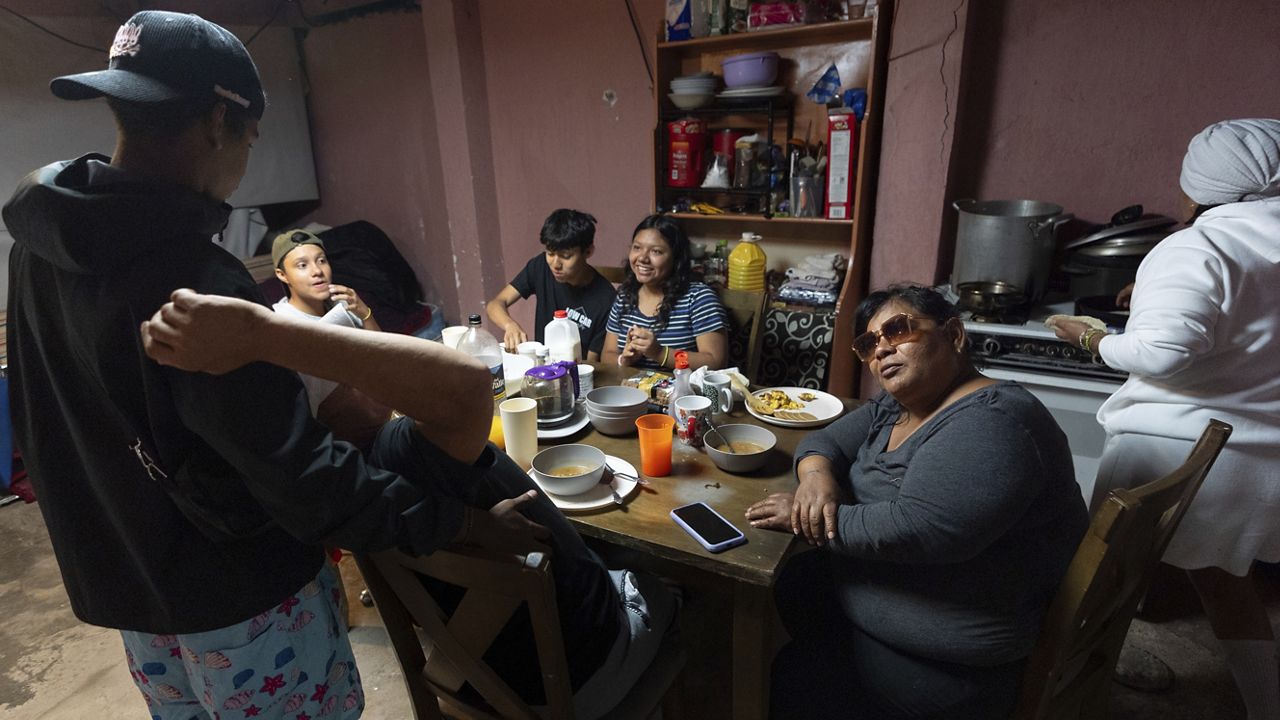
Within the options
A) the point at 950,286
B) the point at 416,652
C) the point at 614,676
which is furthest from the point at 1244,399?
the point at 416,652

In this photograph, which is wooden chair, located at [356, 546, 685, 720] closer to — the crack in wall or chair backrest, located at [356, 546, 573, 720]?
chair backrest, located at [356, 546, 573, 720]

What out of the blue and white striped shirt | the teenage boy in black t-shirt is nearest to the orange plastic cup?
the blue and white striped shirt

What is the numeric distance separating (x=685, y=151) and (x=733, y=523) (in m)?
2.16

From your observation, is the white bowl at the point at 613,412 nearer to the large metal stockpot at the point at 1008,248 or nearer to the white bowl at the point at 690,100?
the large metal stockpot at the point at 1008,248

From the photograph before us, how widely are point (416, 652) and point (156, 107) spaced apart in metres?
1.07

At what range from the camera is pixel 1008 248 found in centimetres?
244

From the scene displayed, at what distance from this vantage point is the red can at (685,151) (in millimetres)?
3133

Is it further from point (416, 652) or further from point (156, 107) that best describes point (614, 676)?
point (156, 107)

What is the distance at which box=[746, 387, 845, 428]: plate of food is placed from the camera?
1891 millimetres

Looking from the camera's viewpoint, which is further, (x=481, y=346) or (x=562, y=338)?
(x=481, y=346)

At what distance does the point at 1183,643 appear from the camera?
7.17 feet

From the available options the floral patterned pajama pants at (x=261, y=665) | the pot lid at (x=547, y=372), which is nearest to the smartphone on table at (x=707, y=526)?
the pot lid at (x=547, y=372)

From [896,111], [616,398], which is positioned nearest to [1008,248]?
[896,111]

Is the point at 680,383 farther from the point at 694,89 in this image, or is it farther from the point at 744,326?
the point at 694,89
